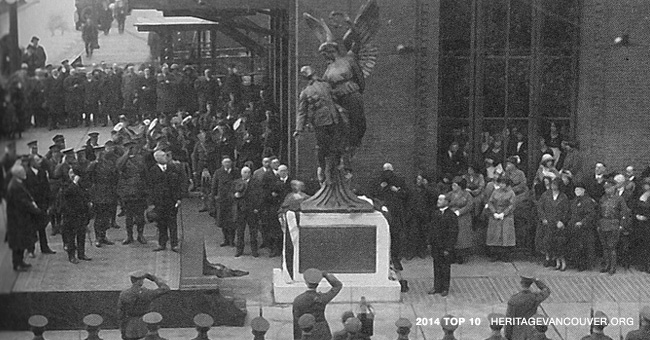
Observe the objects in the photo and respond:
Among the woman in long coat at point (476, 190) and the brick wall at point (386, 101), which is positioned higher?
the brick wall at point (386, 101)

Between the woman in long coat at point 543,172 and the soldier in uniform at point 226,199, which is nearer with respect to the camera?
the woman in long coat at point 543,172

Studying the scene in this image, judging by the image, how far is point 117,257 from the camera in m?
17.5

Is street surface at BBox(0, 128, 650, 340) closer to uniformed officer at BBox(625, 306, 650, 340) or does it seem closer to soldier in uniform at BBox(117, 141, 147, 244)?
soldier in uniform at BBox(117, 141, 147, 244)

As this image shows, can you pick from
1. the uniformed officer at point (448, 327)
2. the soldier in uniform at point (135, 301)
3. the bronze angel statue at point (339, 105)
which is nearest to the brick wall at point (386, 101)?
the bronze angel statue at point (339, 105)

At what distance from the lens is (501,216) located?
1817 cm

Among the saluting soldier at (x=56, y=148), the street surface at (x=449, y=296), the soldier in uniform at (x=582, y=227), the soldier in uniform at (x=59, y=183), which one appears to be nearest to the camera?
the street surface at (x=449, y=296)

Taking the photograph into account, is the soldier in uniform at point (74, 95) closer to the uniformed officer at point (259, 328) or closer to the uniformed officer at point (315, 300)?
the uniformed officer at point (315, 300)

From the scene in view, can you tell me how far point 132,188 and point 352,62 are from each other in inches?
186

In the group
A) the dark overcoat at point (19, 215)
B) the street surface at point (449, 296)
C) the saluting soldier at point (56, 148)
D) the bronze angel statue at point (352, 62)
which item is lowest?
the street surface at point (449, 296)

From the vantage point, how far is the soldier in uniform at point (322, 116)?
16.0 m

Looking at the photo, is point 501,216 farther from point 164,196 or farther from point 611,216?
point 164,196

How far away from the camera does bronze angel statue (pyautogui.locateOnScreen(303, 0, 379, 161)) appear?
1611 cm

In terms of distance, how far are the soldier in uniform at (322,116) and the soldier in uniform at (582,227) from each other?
404cm

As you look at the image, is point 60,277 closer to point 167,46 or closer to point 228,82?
point 228,82
